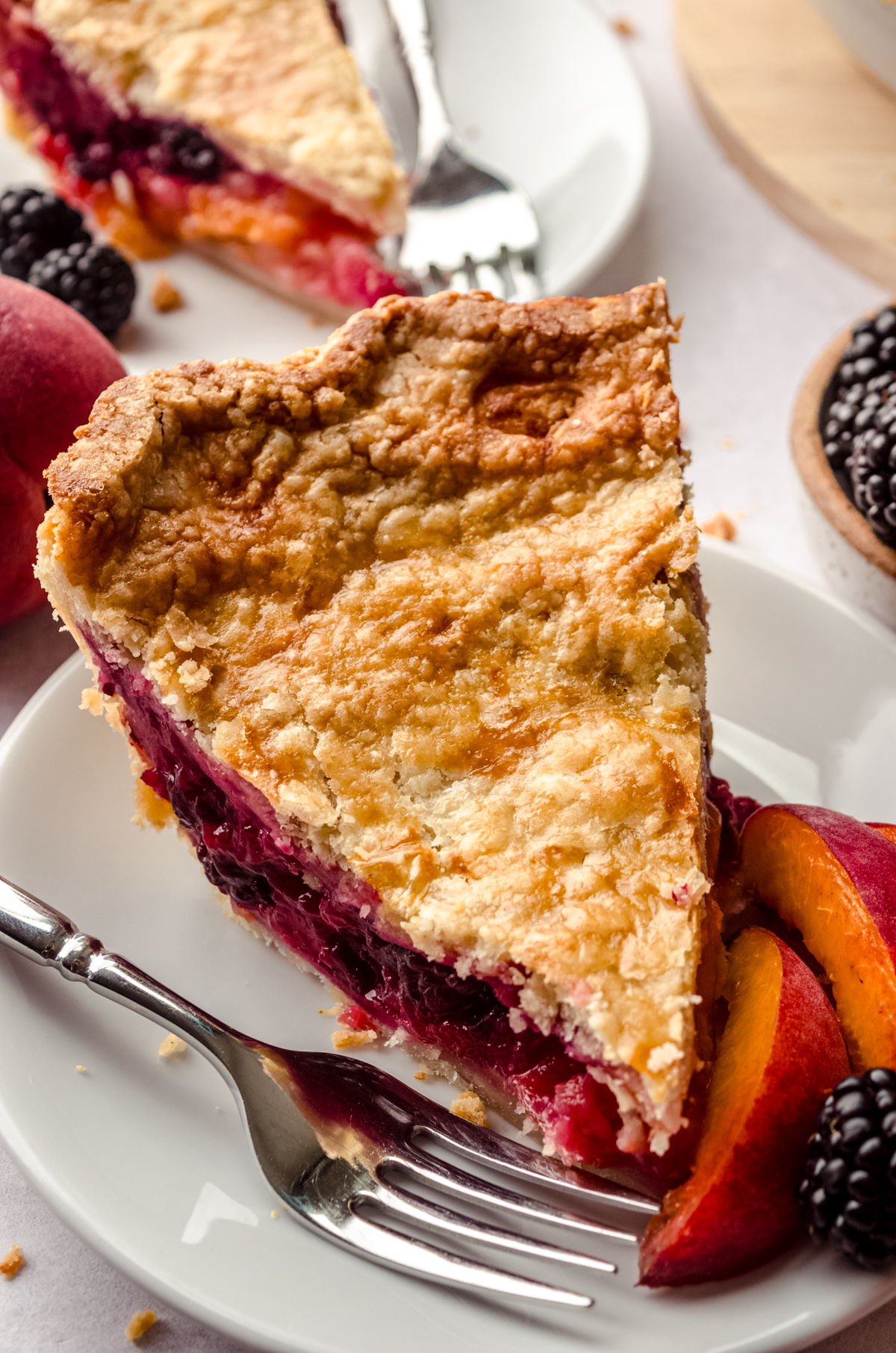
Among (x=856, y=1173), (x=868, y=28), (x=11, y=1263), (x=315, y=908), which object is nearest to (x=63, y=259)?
(x=315, y=908)

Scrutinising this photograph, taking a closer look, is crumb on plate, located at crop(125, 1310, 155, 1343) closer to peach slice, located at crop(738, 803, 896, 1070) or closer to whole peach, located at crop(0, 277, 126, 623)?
peach slice, located at crop(738, 803, 896, 1070)

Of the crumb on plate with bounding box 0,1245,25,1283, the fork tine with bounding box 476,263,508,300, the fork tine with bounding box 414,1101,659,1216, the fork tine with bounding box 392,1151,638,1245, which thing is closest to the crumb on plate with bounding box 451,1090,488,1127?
the fork tine with bounding box 414,1101,659,1216

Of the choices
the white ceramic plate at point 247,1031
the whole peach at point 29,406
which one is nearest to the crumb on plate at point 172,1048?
the white ceramic plate at point 247,1031

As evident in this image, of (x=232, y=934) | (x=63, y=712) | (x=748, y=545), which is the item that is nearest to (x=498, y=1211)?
(x=232, y=934)

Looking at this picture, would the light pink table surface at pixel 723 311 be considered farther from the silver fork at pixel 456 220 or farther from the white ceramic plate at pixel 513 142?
the silver fork at pixel 456 220

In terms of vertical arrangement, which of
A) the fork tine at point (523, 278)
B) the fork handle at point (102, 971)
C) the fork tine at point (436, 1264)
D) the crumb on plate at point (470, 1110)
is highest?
the fork handle at point (102, 971)

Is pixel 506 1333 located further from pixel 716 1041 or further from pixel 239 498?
pixel 239 498

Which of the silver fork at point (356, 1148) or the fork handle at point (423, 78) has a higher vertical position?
the fork handle at point (423, 78)
